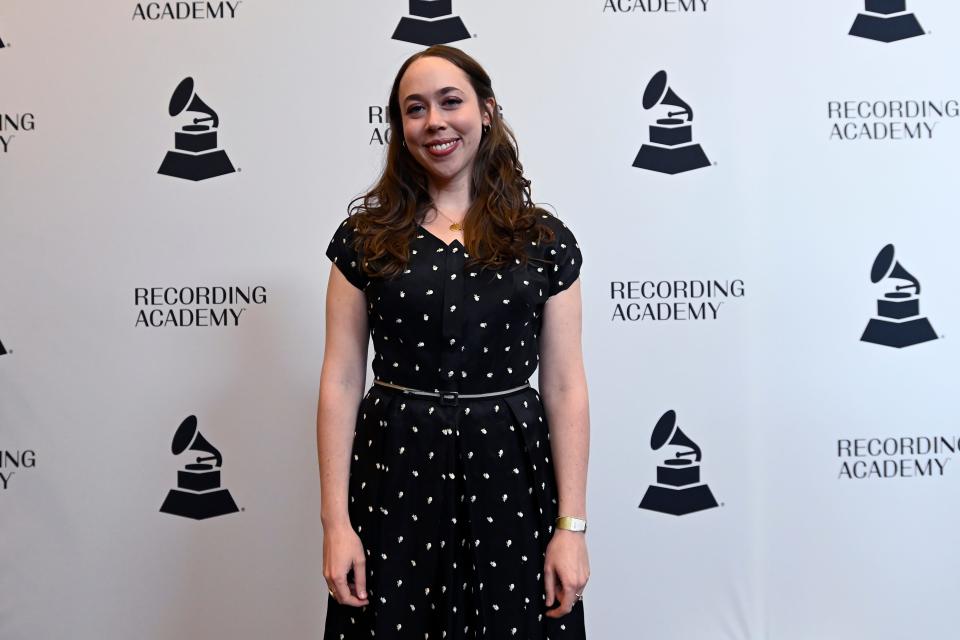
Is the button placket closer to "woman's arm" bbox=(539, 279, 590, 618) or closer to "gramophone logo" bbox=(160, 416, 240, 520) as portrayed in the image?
"woman's arm" bbox=(539, 279, 590, 618)

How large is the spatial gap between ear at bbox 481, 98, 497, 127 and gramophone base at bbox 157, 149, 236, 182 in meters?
0.94

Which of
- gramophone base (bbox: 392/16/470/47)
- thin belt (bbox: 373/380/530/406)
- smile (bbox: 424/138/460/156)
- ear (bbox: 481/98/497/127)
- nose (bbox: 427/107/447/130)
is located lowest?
thin belt (bbox: 373/380/530/406)

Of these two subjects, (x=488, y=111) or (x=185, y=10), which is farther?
(x=185, y=10)

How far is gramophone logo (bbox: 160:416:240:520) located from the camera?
2.17 m

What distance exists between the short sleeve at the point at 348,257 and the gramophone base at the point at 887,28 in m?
1.51

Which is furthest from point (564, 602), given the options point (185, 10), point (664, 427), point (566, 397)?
point (185, 10)

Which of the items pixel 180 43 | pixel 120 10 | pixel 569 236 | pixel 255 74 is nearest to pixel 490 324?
pixel 569 236

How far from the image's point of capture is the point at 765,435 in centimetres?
219

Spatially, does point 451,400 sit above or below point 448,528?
above

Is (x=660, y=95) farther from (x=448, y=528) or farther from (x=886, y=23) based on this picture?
(x=448, y=528)

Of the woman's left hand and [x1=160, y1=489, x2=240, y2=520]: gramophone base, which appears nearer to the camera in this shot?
the woman's left hand

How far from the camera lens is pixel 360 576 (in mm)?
1337

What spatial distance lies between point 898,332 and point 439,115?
4.75 feet

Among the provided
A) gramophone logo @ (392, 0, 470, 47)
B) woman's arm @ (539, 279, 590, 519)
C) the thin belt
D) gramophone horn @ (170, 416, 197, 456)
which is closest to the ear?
woman's arm @ (539, 279, 590, 519)
